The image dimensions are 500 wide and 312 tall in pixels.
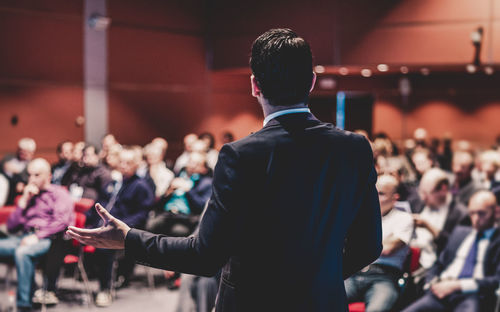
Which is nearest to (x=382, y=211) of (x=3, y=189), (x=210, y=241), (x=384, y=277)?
(x=384, y=277)

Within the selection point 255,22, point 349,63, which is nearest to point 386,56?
point 349,63

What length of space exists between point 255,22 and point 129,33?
2.28 m

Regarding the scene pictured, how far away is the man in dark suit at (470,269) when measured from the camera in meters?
3.99

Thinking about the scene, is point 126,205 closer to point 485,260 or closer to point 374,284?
point 374,284

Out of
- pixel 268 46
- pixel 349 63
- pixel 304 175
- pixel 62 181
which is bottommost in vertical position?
pixel 62 181

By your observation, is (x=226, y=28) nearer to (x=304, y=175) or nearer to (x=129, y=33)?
(x=129, y=33)

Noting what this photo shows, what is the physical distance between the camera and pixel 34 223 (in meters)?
5.49

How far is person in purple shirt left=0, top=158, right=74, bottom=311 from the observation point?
535 centimetres

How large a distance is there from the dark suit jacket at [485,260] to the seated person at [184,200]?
8.71 ft

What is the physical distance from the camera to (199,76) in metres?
11.6

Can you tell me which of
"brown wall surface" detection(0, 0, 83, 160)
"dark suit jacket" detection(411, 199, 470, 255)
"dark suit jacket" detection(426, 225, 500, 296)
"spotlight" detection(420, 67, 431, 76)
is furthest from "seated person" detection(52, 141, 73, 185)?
"spotlight" detection(420, 67, 431, 76)

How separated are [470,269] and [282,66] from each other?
3.31 meters

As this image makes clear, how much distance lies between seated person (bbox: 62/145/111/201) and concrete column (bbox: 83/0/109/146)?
2.22 m

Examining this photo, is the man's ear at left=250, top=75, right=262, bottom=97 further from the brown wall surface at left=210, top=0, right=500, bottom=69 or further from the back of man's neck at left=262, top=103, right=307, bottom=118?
the brown wall surface at left=210, top=0, right=500, bottom=69
